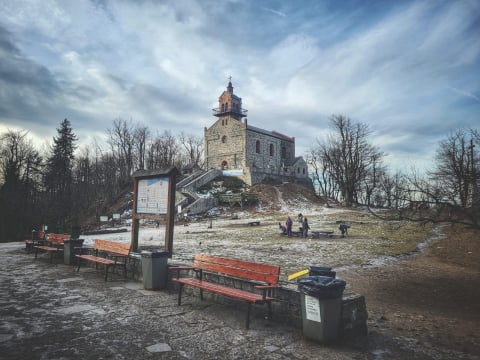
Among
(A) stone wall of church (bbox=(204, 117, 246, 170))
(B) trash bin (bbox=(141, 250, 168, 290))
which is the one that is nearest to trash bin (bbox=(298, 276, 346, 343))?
(B) trash bin (bbox=(141, 250, 168, 290))

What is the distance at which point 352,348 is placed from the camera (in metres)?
3.92

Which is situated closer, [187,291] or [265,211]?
[187,291]

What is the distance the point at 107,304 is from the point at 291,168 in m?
49.3

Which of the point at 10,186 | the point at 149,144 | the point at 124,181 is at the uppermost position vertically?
the point at 149,144

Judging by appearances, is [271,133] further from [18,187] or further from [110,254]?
[110,254]

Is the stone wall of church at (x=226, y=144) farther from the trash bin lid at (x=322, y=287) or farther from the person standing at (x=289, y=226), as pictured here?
the trash bin lid at (x=322, y=287)

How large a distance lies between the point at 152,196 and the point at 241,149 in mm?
38484

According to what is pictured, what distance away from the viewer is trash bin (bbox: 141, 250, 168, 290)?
22.2 feet

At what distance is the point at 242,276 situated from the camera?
5.31 meters

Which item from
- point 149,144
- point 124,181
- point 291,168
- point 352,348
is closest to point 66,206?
point 124,181

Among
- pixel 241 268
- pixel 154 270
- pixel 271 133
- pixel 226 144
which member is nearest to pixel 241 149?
pixel 226 144

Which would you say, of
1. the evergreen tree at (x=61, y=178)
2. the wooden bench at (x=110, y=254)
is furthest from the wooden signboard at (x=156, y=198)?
the evergreen tree at (x=61, y=178)

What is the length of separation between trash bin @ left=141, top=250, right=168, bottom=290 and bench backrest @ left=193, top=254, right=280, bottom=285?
1.13 metres

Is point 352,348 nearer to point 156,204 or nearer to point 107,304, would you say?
point 107,304
